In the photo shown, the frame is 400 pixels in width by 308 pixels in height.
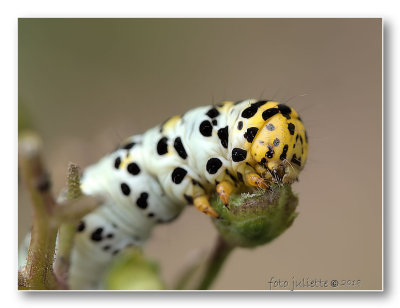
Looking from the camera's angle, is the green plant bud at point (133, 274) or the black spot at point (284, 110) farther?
the green plant bud at point (133, 274)

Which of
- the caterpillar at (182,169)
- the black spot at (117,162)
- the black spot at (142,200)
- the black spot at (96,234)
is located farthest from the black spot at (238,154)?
the black spot at (96,234)

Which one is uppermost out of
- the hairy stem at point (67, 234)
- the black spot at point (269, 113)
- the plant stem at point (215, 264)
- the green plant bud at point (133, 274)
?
the black spot at point (269, 113)

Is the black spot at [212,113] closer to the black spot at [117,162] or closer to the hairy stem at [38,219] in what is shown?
the black spot at [117,162]

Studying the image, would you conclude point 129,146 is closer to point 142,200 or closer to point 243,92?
point 142,200

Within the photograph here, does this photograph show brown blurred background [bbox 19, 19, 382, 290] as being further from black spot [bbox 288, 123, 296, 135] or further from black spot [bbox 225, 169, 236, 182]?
black spot [bbox 288, 123, 296, 135]

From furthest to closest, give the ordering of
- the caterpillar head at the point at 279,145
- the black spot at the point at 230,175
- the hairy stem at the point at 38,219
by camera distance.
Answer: the black spot at the point at 230,175 → the caterpillar head at the point at 279,145 → the hairy stem at the point at 38,219

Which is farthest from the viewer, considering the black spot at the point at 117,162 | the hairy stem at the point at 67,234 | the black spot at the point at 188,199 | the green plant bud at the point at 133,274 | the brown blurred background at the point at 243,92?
the brown blurred background at the point at 243,92

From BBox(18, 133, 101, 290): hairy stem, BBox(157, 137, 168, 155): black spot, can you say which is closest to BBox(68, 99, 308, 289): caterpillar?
BBox(157, 137, 168, 155): black spot
